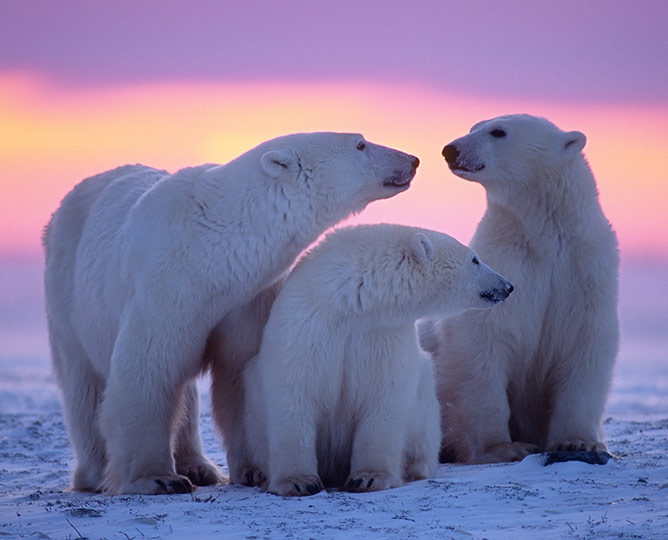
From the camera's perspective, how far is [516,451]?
555 cm

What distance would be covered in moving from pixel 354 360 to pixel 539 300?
149 cm

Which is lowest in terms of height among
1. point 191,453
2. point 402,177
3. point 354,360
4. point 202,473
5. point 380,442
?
point 202,473

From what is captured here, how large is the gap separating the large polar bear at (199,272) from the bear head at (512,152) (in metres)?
0.57

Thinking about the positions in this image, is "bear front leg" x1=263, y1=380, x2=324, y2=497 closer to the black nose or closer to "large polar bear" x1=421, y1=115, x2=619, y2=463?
"large polar bear" x1=421, y1=115, x2=619, y2=463

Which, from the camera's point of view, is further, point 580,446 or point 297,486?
point 580,446

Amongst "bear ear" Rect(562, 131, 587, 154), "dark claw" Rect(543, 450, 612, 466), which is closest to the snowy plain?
"dark claw" Rect(543, 450, 612, 466)

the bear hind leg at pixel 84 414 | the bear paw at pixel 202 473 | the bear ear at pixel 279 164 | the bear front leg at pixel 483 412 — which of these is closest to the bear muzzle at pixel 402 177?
the bear ear at pixel 279 164

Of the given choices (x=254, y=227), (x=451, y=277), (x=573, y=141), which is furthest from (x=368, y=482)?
(x=573, y=141)

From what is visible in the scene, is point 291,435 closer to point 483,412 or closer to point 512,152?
point 483,412

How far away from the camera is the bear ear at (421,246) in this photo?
4906mm

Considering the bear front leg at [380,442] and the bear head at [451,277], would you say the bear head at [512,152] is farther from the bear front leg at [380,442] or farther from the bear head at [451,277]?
the bear front leg at [380,442]

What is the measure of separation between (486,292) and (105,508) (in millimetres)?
2243

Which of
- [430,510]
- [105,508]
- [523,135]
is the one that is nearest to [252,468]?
[105,508]

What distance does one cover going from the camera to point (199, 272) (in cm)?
488
